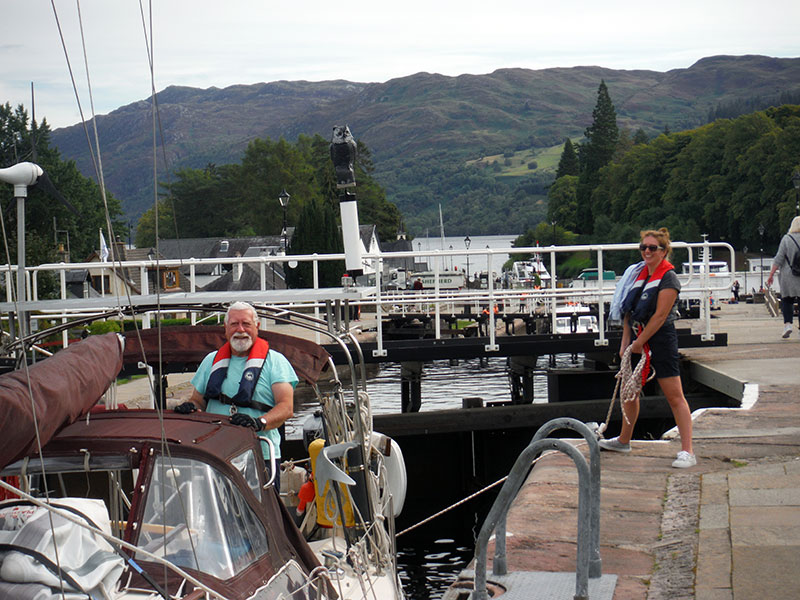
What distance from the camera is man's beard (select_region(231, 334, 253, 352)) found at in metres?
6.21

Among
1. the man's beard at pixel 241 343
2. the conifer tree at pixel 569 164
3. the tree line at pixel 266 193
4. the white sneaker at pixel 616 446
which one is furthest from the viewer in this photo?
the conifer tree at pixel 569 164

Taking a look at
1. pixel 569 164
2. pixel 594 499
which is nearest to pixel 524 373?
pixel 594 499

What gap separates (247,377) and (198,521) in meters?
1.98

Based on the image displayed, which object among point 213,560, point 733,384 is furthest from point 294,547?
point 733,384

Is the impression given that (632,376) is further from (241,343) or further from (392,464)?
(241,343)

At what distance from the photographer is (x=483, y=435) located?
13656 millimetres

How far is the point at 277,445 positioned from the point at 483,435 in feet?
26.0

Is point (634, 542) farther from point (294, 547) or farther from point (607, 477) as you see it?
point (294, 547)

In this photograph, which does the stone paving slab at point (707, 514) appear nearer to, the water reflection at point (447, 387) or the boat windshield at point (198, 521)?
the boat windshield at point (198, 521)

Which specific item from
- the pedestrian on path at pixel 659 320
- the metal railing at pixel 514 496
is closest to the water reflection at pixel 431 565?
the pedestrian on path at pixel 659 320

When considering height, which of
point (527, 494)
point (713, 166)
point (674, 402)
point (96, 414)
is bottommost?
point (527, 494)

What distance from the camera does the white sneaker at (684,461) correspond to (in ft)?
25.3

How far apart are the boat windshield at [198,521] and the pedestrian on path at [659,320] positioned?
4.20m

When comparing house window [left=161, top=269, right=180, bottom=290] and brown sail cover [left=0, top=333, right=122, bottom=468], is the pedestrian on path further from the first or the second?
brown sail cover [left=0, top=333, right=122, bottom=468]
